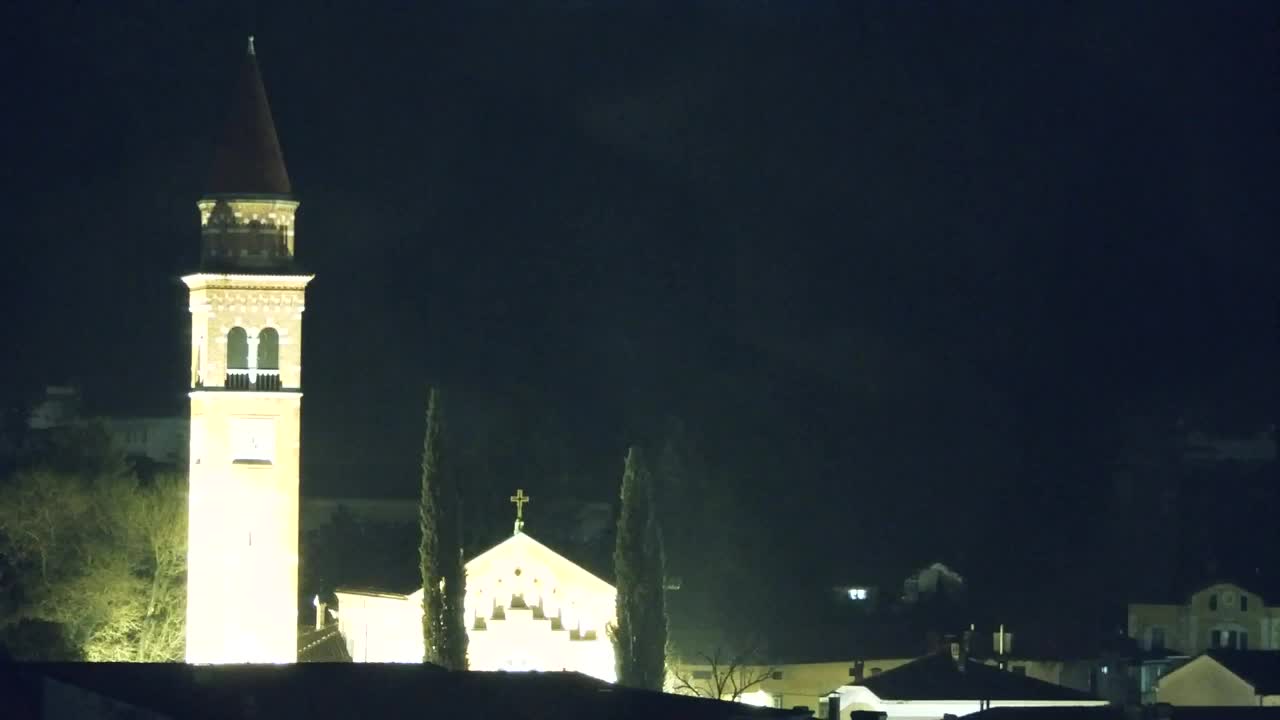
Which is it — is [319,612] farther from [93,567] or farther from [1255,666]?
[1255,666]

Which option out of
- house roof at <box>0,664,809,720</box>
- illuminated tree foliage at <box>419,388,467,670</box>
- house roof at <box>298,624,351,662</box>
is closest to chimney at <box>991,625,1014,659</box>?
illuminated tree foliage at <box>419,388,467,670</box>

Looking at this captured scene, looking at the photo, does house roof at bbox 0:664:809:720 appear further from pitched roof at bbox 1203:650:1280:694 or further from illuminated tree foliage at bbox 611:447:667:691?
pitched roof at bbox 1203:650:1280:694

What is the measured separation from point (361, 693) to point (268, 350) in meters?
35.4

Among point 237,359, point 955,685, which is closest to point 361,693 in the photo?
point 955,685

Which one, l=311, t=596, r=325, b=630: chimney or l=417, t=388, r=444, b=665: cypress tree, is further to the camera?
l=311, t=596, r=325, b=630: chimney

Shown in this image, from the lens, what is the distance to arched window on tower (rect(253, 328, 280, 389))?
76.0 m

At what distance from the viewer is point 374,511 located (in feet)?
399

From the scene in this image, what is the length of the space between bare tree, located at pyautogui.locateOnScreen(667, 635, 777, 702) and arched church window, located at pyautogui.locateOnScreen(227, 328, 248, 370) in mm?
12697

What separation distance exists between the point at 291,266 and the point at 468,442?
4819cm

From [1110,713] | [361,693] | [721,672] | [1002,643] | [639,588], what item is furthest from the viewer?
[1002,643]

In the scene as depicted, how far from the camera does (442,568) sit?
7619 centimetres

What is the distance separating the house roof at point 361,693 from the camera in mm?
39500

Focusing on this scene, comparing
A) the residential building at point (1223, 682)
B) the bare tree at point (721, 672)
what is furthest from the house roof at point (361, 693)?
the residential building at point (1223, 682)

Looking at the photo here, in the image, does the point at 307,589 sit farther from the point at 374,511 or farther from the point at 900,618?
the point at 374,511
